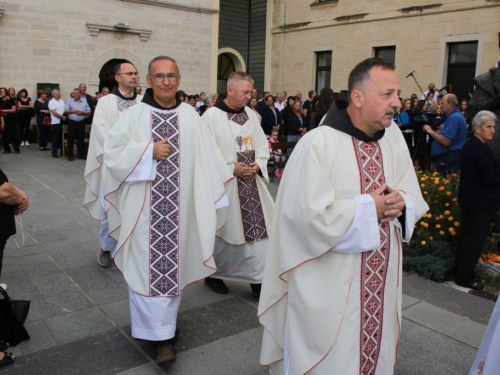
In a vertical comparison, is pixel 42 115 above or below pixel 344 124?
below

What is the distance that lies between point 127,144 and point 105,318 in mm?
1410

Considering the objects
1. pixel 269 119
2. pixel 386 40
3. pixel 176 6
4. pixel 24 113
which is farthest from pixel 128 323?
pixel 176 6

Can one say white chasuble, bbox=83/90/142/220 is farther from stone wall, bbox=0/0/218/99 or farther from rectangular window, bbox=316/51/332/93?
rectangular window, bbox=316/51/332/93

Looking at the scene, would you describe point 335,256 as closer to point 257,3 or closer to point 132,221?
point 132,221

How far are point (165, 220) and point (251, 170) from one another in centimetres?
123

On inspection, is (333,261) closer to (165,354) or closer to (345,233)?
(345,233)

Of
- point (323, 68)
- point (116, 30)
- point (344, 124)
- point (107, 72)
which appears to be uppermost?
point (116, 30)

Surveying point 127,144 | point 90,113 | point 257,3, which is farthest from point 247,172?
point 257,3

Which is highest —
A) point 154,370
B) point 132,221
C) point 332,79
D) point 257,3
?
point 257,3

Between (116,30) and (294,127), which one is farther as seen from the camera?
(116,30)

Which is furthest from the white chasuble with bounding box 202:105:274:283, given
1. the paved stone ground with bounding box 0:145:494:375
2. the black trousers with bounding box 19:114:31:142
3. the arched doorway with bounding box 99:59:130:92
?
the arched doorway with bounding box 99:59:130:92

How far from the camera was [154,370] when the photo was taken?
10.6 ft

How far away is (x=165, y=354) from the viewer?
324cm

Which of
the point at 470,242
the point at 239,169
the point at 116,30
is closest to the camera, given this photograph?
the point at 239,169
